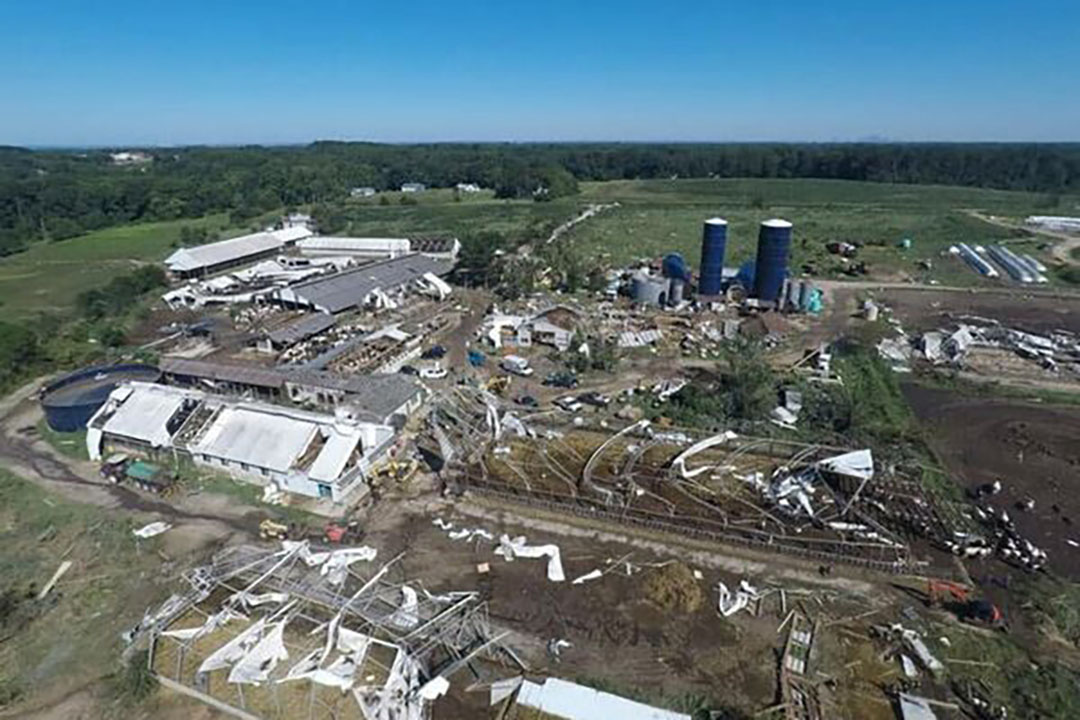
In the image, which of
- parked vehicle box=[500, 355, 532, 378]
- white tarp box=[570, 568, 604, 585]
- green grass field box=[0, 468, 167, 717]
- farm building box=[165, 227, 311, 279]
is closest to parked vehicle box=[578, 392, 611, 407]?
parked vehicle box=[500, 355, 532, 378]

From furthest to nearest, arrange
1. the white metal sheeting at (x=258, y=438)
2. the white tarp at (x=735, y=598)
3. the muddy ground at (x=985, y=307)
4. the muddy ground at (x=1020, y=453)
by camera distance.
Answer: the muddy ground at (x=985, y=307) → the white metal sheeting at (x=258, y=438) → the muddy ground at (x=1020, y=453) → the white tarp at (x=735, y=598)

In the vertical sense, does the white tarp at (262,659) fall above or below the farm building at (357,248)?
below

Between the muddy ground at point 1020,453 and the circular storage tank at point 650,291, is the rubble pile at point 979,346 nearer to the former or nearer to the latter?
the muddy ground at point 1020,453

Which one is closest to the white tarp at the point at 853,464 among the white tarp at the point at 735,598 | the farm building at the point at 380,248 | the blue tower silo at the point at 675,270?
the white tarp at the point at 735,598

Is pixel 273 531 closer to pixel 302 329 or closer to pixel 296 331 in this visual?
pixel 296 331

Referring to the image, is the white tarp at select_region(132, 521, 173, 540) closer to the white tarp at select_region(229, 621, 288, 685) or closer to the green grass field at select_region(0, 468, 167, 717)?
the green grass field at select_region(0, 468, 167, 717)

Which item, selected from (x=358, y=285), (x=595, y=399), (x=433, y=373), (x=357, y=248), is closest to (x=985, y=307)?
(x=595, y=399)
